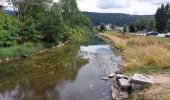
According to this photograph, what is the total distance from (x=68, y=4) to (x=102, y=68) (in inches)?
2453

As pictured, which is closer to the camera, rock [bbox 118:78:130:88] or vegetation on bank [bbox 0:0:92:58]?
rock [bbox 118:78:130:88]

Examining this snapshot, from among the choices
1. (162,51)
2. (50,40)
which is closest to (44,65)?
(162,51)

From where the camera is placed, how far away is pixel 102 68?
3072 cm

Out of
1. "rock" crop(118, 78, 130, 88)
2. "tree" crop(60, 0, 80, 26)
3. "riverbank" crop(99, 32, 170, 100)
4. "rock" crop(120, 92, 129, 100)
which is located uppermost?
"tree" crop(60, 0, 80, 26)

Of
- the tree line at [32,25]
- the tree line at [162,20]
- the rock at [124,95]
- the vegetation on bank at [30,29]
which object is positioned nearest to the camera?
the rock at [124,95]

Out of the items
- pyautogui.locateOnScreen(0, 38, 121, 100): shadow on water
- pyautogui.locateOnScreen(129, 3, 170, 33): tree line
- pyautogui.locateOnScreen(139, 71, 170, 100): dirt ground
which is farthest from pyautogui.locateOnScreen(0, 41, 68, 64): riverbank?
pyautogui.locateOnScreen(129, 3, 170, 33): tree line

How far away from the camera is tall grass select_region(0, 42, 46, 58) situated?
36737mm

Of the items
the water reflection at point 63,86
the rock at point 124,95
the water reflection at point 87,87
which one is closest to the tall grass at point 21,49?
the water reflection at point 63,86

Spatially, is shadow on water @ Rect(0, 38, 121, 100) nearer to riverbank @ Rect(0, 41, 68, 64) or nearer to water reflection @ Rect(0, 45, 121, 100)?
water reflection @ Rect(0, 45, 121, 100)

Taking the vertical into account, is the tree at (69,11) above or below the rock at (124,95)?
above

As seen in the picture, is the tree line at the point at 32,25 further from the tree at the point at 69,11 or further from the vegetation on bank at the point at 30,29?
the tree at the point at 69,11

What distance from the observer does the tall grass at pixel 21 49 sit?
3674 centimetres

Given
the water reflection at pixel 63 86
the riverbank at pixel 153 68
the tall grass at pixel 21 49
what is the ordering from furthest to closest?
the tall grass at pixel 21 49, the water reflection at pixel 63 86, the riverbank at pixel 153 68

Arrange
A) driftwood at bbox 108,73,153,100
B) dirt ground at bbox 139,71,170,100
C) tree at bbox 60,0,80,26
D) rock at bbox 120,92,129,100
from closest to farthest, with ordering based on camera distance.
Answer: dirt ground at bbox 139,71,170,100 → rock at bbox 120,92,129,100 → driftwood at bbox 108,73,153,100 → tree at bbox 60,0,80,26
